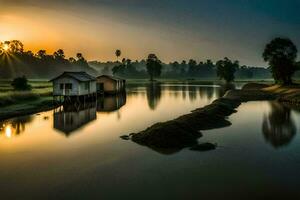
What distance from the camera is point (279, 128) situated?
123 ft

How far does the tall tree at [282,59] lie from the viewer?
8912cm

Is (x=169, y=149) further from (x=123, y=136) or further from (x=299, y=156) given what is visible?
(x=299, y=156)

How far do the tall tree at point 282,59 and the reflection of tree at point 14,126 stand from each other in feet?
226

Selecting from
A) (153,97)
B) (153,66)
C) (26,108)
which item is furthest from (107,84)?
(153,66)

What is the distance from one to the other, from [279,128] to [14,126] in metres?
30.7

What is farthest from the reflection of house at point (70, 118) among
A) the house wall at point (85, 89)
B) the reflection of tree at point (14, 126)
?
the house wall at point (85, 89)

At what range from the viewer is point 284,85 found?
86.9m

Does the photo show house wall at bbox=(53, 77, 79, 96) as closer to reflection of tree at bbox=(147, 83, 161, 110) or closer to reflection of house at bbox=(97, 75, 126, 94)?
reflection of tree at bbox=(147, 83, 161, 110)

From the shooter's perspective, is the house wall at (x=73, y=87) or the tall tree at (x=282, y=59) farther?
the tall tree at (x=282, y=59)

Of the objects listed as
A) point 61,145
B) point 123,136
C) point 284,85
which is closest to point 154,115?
point 123,136

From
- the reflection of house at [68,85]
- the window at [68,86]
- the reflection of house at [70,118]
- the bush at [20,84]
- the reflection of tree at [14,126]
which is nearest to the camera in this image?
the reflection of tree at [14,126]

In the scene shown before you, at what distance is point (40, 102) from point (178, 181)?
143ft

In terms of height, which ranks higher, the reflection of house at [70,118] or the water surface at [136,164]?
the reflection of house at [70,118]

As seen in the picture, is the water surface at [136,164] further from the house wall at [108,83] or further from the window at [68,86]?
the house wall at [108,83]
